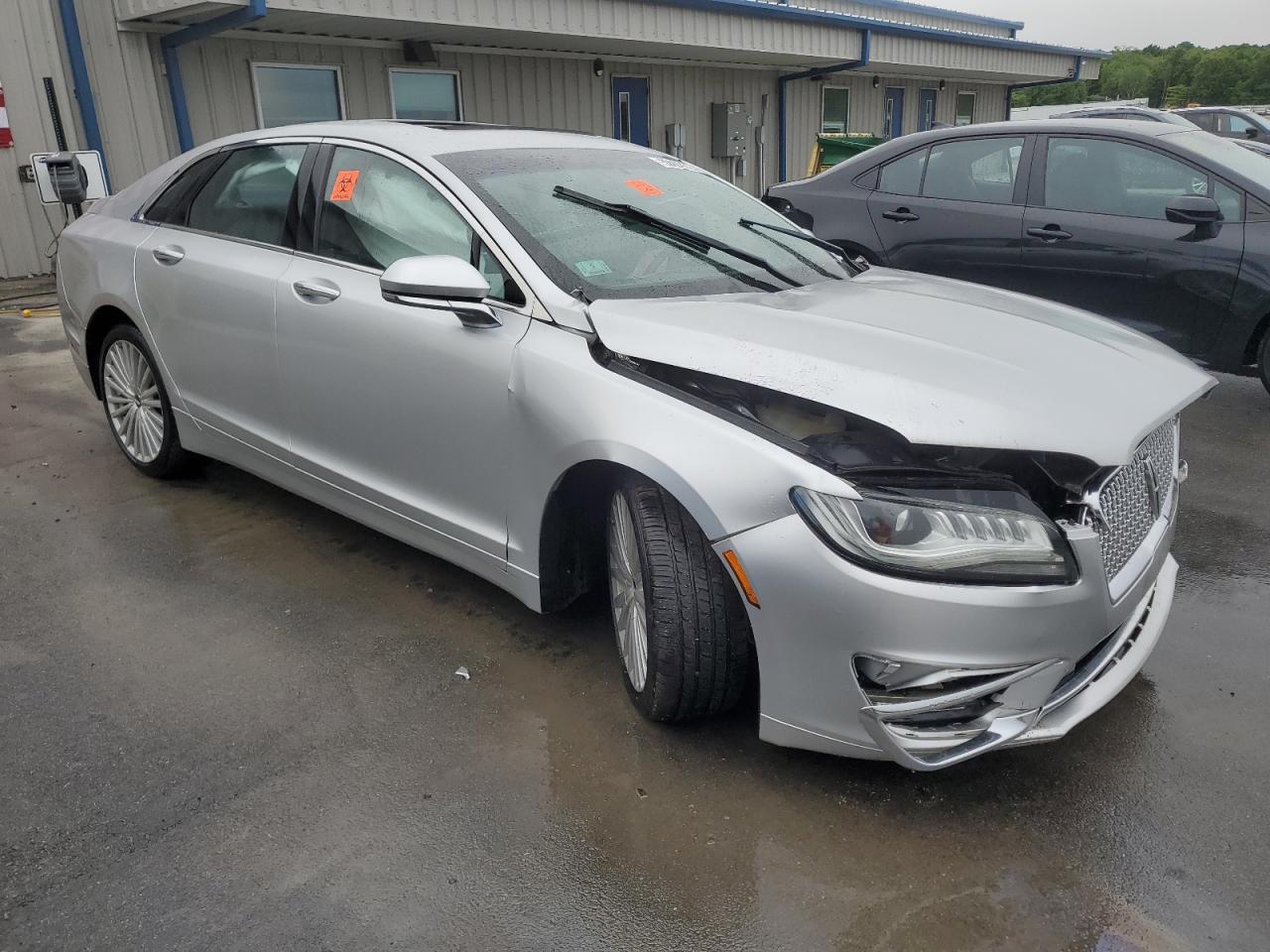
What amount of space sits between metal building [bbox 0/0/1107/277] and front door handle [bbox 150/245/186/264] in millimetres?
4994

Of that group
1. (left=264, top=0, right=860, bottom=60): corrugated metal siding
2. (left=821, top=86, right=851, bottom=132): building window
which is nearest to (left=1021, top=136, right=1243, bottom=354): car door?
(left=264, top=0, right=860, bottom=60): corrugated metal siding

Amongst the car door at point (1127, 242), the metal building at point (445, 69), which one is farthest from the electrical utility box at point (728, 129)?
the car door at point (1127, 242)

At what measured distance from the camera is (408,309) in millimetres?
3059

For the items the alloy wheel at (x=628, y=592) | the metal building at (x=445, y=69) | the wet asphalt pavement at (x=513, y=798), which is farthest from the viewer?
the metal building at (x=445, y=69)

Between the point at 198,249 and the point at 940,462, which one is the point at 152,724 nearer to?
the point at 198,249

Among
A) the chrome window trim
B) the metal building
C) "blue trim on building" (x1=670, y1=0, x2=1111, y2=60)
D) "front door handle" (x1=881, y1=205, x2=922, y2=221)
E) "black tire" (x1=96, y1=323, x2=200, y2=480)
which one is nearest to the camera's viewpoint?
the chrome window trim

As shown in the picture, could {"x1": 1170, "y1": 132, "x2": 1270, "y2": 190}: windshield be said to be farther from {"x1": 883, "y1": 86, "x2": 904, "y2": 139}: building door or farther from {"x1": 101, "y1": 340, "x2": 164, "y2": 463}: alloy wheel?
{"x1": 883, "y1": 86, "x2": 904, "y2": 139}: building door

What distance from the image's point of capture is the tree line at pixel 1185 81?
63812mm

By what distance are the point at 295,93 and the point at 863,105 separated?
37.7 ft

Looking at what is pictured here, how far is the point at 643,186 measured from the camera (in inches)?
134

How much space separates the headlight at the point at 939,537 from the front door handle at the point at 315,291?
1.86 meters

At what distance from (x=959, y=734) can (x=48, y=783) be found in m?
2.20

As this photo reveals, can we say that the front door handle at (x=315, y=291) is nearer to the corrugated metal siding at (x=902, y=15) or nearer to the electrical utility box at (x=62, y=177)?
the electrical utility box at (x=62, y=177)

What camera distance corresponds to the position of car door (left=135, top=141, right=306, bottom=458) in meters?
3.59
